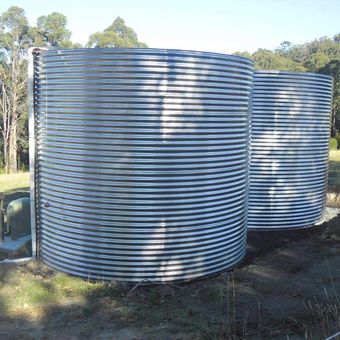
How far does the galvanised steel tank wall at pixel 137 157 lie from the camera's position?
6961mm

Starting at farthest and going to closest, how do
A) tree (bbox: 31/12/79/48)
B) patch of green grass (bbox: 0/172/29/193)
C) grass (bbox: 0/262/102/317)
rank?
tree (bbox: 31/12/79/48) < patch of green grass (bbox: 0/172/29/193) < grass (bbox: 0/262/102/317)

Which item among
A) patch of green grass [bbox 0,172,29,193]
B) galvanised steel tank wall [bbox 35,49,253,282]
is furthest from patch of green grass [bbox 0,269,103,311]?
patch of green grass [bbox 0,172,29,193]

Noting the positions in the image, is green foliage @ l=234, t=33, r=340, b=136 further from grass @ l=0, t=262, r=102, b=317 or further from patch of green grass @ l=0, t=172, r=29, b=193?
grass @ l=0, t=262, r=102, b=317

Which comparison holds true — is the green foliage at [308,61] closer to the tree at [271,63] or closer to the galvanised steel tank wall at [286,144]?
the tree at [271,63]

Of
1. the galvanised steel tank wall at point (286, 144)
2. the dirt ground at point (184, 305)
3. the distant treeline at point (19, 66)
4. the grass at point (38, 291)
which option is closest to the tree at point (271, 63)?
the distant treeline at point (19, 66)

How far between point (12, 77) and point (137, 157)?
104 feet

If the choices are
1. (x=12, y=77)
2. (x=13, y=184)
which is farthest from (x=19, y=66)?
(x=13, y=184)

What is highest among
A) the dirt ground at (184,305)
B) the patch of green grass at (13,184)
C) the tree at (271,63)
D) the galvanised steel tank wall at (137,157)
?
the tree at (271,63)

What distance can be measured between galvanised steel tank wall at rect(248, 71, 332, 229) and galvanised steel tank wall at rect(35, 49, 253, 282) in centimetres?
297

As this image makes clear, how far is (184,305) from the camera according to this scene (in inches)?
263

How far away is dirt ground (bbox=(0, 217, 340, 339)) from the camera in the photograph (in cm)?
574

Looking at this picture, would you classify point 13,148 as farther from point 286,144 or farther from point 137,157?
point 137,157

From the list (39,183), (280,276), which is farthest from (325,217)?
(39,183)

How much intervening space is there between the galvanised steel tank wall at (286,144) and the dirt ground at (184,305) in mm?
2732
